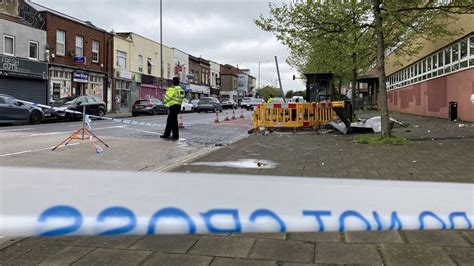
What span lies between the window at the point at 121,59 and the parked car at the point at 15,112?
20.5m

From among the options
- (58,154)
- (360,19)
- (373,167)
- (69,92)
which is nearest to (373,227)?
(373,167)

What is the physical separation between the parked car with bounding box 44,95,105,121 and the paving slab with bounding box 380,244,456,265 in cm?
1909

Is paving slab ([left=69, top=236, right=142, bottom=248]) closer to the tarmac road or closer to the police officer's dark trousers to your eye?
the tarmac road

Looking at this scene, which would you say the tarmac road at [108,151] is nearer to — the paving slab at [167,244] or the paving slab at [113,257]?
the paving slab at [167,244]

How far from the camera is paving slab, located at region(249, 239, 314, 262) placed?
11.4 feet

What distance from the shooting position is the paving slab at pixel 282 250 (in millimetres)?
3471

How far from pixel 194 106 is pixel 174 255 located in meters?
40.2

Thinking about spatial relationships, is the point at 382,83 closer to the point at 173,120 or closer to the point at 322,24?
the point at 322,24

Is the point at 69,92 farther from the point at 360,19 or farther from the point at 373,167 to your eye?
the point at 373,167

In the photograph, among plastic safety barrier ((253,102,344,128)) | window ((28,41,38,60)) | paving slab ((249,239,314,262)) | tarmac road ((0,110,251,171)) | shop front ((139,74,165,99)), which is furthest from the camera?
shop front ((139,74,165,99))

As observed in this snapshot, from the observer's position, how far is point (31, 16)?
97.5 ft

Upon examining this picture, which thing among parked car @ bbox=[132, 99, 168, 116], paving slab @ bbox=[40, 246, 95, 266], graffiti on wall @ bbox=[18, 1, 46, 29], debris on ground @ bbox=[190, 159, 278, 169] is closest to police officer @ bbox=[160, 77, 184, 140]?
debris on ground @ bbox=[190, 159, 278, 169]

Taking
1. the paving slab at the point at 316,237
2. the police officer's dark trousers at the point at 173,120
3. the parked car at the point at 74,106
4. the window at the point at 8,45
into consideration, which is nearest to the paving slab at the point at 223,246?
the paving slab at the point at 316,237

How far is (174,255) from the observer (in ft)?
11.5
